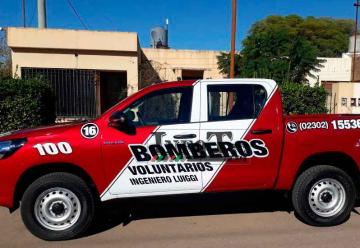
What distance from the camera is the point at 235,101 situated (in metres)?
5.31

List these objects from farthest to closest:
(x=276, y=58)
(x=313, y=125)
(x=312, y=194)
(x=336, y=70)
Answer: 1. (x=336, y=70)
2. (x=276, y=58)
3. (x=312, y=194)
4. (x=313, y=125)

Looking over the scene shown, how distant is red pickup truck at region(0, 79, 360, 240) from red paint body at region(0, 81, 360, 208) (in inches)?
0.5

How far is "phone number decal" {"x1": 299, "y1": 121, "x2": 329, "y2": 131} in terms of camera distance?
17.1 feet

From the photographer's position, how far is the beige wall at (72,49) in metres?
16.4

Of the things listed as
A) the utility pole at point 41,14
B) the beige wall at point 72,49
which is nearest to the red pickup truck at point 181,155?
the beige wall at point 72,49

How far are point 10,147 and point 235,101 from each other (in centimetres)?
275

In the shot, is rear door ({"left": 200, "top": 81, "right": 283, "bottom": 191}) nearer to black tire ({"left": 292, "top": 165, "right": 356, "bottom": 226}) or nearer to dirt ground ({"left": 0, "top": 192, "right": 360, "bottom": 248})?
black tire ({"left": 292, "top": 165, "right": 356, "bottom": 226})

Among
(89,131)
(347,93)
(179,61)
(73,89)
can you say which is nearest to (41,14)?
(73,89)

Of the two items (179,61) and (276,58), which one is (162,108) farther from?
(179,61)

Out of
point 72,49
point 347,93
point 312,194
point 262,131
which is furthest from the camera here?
point 72,49

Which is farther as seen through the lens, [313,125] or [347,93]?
[347,93]

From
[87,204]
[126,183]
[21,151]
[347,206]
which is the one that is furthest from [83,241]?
[347,206]

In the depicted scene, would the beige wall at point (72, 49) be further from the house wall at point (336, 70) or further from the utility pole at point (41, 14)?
the house wall at point (336, 70)

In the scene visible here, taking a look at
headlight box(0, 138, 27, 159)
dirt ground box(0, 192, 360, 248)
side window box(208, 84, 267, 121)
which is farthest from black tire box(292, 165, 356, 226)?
headlight box(0, 138, 27, 159)
